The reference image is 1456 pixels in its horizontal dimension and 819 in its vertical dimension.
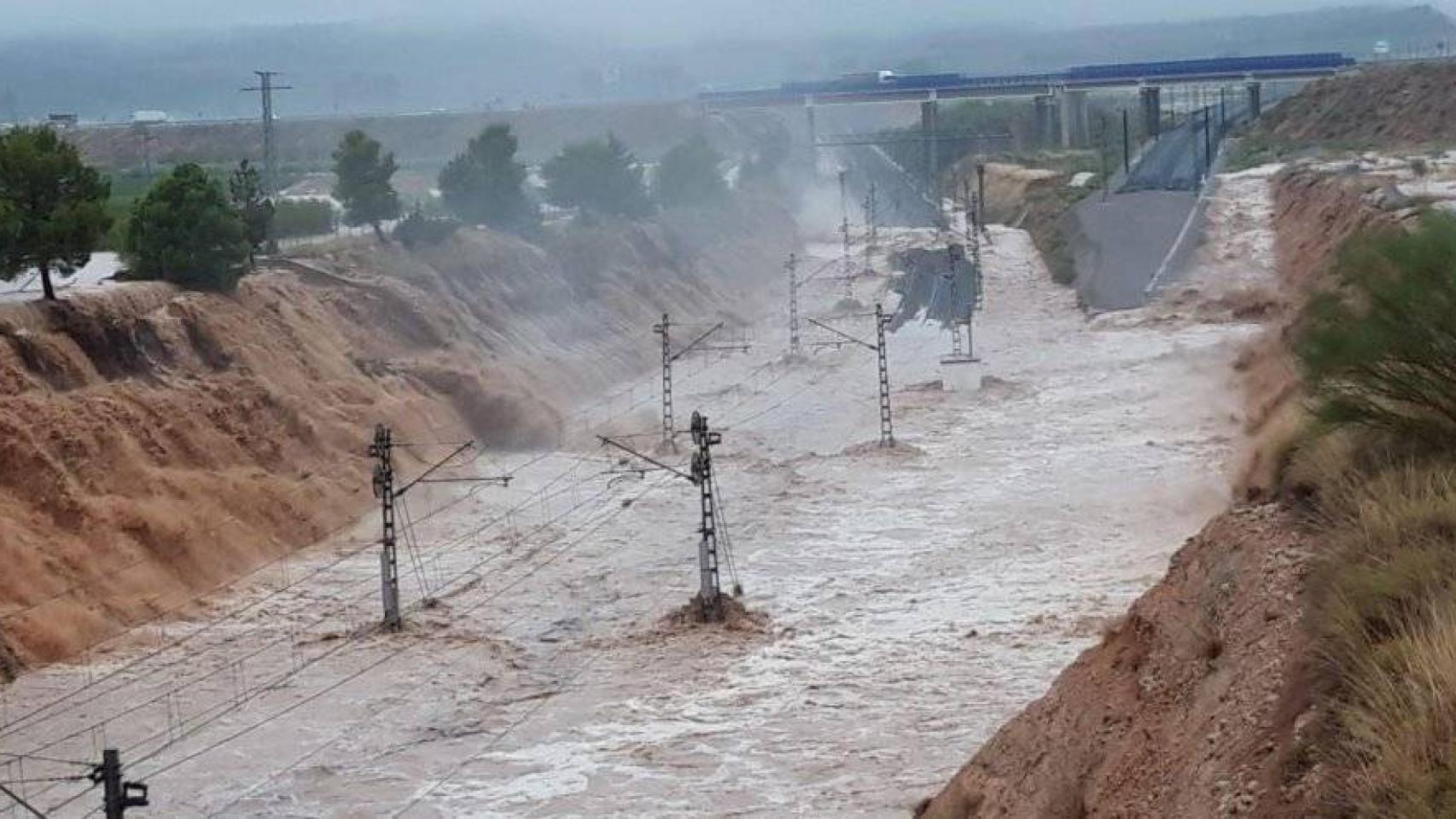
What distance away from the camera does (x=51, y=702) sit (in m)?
30.3

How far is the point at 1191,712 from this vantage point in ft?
52.9

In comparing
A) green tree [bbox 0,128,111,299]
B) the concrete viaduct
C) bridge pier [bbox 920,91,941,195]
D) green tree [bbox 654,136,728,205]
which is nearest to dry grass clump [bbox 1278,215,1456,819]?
green tree [bbox 0,128,111,299]

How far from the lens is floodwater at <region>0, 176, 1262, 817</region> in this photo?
1017 inches

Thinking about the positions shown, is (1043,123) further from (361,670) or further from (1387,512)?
(1387,512)

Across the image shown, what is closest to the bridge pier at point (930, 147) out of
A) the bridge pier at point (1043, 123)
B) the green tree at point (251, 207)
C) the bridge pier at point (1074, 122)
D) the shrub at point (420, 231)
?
the bridge pier at point (1074, 122)

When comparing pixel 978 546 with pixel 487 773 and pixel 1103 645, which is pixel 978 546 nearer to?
pixel 487 773

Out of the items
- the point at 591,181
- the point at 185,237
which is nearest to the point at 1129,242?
the point at 591,181

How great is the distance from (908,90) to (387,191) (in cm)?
6309

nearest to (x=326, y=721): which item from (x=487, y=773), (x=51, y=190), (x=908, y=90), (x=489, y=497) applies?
(x=487, y=773)

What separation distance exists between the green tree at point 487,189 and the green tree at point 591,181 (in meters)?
8.45

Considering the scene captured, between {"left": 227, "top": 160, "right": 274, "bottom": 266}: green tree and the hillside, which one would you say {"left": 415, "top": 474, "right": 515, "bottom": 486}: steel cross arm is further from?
the hillside

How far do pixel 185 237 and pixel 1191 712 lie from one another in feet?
125

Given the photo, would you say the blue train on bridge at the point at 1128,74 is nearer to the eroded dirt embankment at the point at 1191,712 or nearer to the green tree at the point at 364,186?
the green tree at the point at 364,186

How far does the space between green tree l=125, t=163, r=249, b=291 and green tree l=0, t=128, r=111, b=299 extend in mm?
3587
